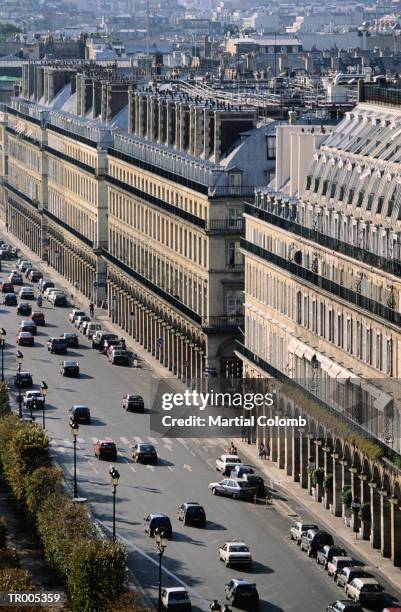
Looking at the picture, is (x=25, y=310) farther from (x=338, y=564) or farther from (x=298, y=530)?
(x=338, y=564)

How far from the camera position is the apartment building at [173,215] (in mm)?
144625

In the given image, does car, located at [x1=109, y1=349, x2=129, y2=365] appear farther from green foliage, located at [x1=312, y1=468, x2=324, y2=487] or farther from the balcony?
green foliage, located at [x1=312, y1=468, x2=324, y2=487]

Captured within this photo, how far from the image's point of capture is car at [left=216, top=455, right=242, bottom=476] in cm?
12156

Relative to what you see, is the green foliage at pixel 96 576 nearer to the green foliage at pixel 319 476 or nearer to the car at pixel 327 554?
the car at pixel 327 554

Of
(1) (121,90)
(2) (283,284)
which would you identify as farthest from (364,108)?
(1) (121,90)

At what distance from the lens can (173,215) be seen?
512ft

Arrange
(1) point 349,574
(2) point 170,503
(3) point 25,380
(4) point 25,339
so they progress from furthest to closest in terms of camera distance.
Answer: (4) point 25,339 < (3) point 25,380 < (2) point 170,503 < (1) point 349,574

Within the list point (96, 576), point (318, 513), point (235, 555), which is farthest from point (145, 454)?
point (96, 576)

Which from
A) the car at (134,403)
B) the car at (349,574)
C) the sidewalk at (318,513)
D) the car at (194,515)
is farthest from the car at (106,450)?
the car at (349,574)

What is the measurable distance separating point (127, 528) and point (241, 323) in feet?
114

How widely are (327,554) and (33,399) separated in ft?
132

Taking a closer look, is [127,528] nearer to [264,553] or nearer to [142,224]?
[264,553]

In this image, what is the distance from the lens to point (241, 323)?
144000 millimetres

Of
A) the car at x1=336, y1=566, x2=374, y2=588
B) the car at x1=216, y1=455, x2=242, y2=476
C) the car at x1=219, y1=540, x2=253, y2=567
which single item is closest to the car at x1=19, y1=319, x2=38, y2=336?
the car at x1=216, y1=455, x2=242, y2=476
